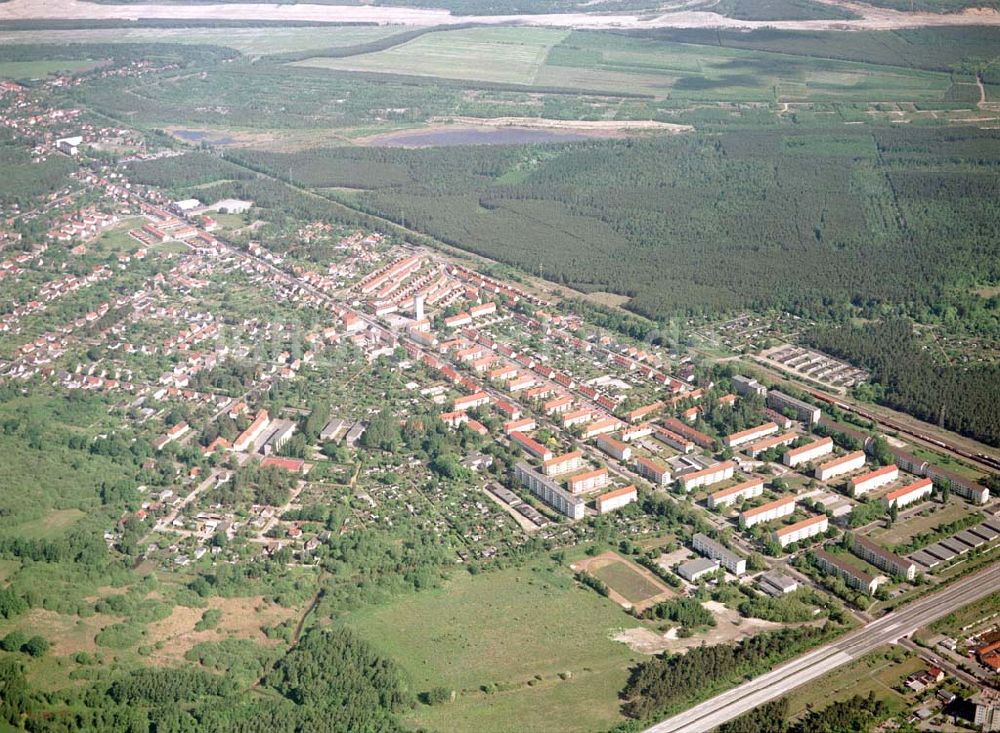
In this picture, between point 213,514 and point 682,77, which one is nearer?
point 213,514

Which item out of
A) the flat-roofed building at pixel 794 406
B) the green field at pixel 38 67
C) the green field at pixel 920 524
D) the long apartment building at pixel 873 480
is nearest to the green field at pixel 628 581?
the green field at pixel 920 524

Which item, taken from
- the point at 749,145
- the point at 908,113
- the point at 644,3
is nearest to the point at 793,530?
the point at 749,145

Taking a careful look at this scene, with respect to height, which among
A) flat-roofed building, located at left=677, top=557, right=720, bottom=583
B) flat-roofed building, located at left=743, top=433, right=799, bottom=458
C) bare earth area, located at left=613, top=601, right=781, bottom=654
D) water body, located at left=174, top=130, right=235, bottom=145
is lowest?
bare earth area, located at left=613, top=601, right=781, bottom=654

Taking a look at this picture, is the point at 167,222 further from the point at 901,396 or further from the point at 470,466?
the point at 901,396

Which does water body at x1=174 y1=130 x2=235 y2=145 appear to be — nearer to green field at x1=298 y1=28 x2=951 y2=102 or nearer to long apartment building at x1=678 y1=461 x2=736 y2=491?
green field at x1=298 y1=28 x2=951 y2=102

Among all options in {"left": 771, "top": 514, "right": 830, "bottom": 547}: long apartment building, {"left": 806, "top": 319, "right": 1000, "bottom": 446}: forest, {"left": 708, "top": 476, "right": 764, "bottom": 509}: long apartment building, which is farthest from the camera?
{"left": 806, "top": 319, "right": 1000, "bottom": 446}: forest

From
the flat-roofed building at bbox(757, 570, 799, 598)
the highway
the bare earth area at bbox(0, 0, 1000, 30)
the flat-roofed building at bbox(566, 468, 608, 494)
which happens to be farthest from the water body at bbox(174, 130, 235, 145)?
the highway
